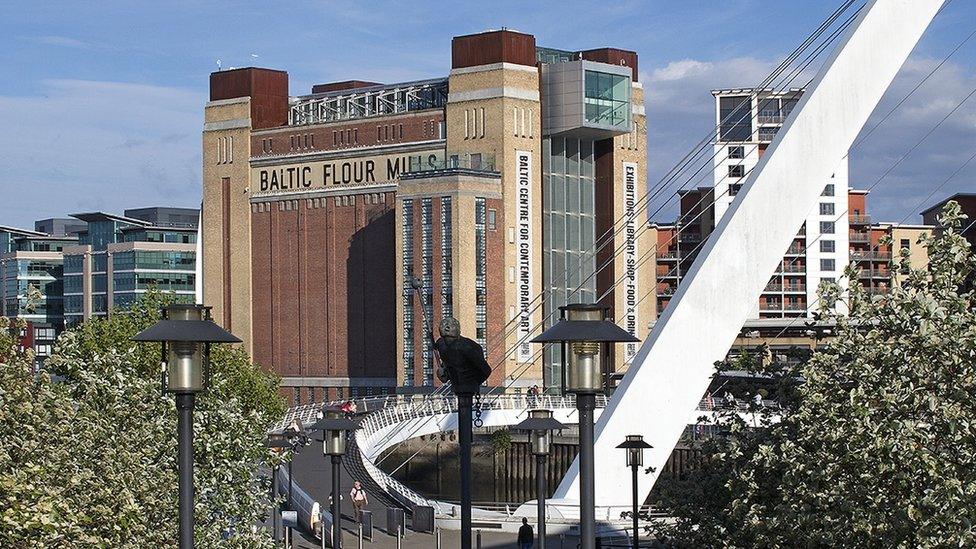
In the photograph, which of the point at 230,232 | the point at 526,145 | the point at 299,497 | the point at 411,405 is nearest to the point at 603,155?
the point at 526,145

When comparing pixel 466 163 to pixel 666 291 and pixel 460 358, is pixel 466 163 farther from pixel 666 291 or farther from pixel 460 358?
pixel 460 358

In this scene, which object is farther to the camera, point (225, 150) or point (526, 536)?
point (225, 150)

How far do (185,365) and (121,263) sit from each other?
140 metres

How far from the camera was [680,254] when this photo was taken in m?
131

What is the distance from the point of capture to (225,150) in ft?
359

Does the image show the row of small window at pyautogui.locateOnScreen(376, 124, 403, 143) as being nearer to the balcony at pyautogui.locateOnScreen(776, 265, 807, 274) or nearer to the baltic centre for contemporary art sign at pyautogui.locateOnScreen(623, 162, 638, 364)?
the baltic centre for contemporary art sign at pyautogui.locateOnScreen(623, 162, 638, 364)

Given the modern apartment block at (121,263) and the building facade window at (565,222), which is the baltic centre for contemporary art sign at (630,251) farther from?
the modern apartment block at (121,263)

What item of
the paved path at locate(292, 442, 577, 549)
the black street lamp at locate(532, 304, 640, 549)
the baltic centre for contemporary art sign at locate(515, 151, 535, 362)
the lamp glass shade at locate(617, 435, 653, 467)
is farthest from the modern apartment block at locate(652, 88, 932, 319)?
the black street lamp at locate(532, 304, 640, 549)

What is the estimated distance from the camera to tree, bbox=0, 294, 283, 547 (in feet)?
56.2

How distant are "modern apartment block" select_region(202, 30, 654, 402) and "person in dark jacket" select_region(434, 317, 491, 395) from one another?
7265 cm

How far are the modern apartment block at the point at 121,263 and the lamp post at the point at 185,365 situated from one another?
133 metres

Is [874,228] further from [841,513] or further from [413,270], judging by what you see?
[841,513]

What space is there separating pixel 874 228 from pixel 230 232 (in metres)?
48.0

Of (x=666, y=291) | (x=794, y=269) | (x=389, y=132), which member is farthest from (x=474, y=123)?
(x=794, y=269)
